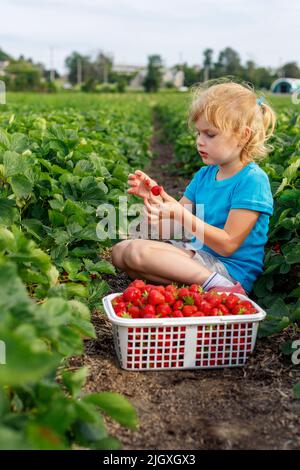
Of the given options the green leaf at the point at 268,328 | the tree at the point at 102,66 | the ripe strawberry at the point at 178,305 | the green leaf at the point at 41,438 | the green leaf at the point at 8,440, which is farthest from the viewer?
the tree at the point at 102,66

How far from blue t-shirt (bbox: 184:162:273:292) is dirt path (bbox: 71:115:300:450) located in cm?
49

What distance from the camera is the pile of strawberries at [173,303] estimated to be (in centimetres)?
282

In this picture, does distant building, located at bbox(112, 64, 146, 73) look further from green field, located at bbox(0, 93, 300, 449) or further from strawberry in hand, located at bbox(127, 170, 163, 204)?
strawberry in hand, located at bbox(127, 170, 163, 204)

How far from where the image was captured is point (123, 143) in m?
8.04

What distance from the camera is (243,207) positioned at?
3348mm

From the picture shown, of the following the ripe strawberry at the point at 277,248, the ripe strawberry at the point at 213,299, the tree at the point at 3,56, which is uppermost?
the tree at the point at 3,56

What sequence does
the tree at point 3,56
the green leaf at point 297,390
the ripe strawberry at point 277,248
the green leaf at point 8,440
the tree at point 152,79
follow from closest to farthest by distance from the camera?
the green leaf at point 8,440 < the green leaf at point 297,390 < the ripe strawberry at point 277,248 < the tree at point 152,79 < the tree at point 3,56

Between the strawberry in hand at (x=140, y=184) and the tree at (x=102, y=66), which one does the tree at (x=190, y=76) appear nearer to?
the strawberry in hand at (x=140, y=184)

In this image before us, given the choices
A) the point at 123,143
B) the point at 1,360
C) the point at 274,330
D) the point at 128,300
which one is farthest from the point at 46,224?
the point at 123,143

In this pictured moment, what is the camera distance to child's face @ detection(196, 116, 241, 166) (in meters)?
3.35

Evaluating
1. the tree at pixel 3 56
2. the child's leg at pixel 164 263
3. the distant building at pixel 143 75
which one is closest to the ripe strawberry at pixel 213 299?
the child's leg at pixel 164 263

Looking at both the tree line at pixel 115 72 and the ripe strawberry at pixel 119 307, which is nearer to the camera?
the ripe strawberry at pixel 119 307

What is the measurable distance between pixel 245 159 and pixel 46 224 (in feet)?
4.20

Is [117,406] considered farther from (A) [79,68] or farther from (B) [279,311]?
(A) [79,68]
